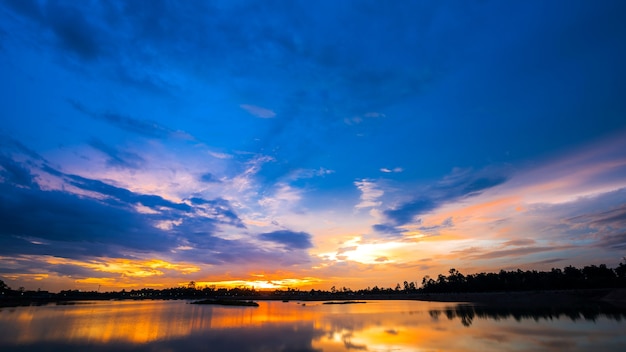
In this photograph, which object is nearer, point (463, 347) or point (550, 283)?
point (463, 347)

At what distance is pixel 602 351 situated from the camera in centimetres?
2308

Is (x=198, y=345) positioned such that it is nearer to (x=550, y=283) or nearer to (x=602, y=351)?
(x=602, y=351)

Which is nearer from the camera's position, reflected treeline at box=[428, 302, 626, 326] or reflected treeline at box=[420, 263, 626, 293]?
reflected treeline at box=[428, 302, 626, 326]

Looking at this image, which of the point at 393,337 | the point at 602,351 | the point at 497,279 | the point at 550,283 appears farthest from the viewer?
the point at 497,279

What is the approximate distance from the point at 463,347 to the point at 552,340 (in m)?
9.14

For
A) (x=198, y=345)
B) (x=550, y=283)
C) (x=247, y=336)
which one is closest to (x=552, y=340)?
(x=247, y=336)

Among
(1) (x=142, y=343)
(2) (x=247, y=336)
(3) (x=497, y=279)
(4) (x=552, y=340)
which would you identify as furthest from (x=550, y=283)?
(1) (x=142, y=343)

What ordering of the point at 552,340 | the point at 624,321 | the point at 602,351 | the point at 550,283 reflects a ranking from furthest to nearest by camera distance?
the point at 550,283 → the point at 624,321 → the point at 552,340 → the point at 602,351

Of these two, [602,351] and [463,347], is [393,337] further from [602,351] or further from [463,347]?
[602,351]

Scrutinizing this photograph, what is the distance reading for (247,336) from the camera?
1345 inches

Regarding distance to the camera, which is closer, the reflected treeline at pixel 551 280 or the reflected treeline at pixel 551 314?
the reflected treeline at pixel 551 314

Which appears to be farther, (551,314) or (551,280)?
(551,280)

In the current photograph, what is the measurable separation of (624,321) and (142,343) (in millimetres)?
55453

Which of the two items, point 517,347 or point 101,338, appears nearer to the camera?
point 517,347
